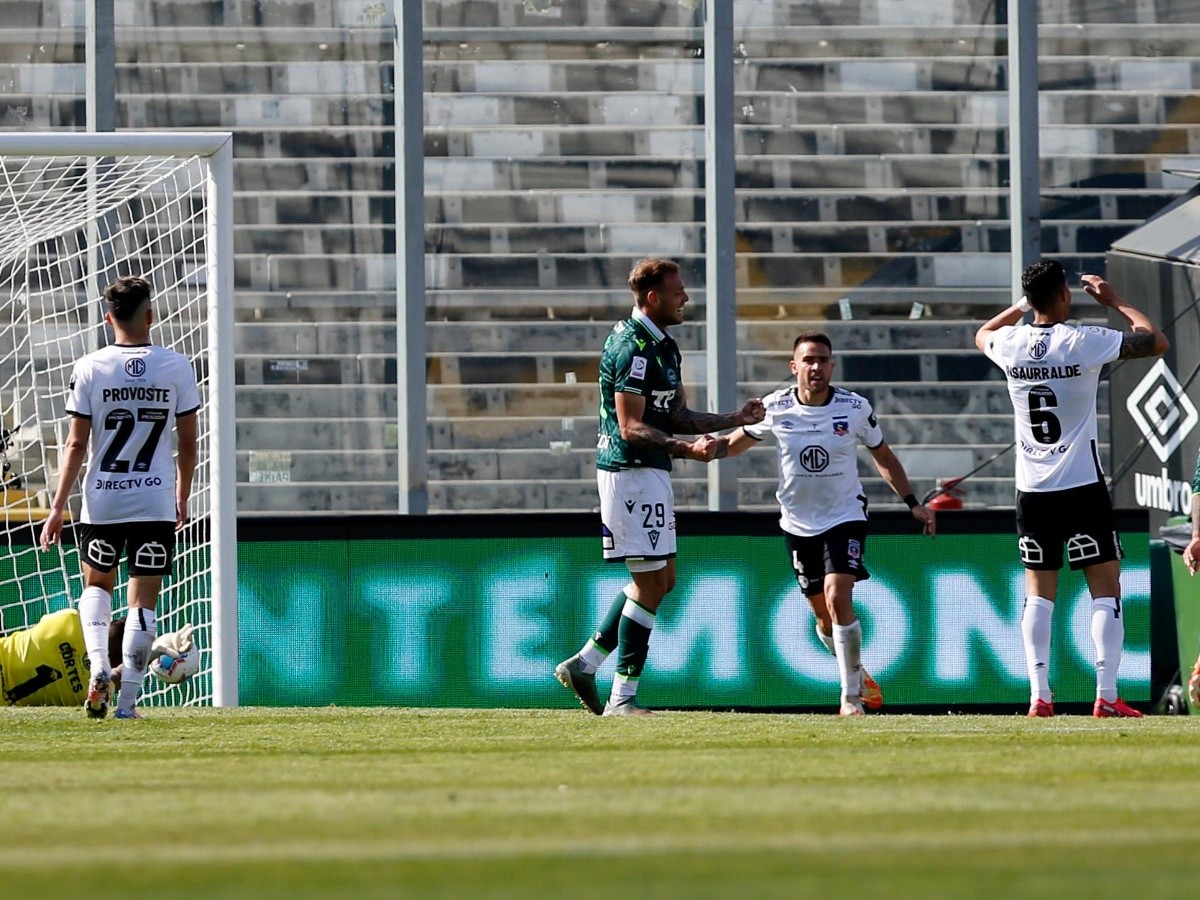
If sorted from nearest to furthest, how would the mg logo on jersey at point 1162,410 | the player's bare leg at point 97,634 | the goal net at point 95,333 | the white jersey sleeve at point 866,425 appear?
the player's bare leg at point 97,634 < the white jersey sleeve at point 866,425 < the goal net at point 95,333 < the mg logo on jersey at point 1162,410

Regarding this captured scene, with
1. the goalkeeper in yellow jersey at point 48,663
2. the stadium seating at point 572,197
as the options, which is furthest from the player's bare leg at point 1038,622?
Answer: the stadium seating at point 572,197

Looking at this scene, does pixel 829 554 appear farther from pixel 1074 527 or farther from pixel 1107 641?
pixel 1107 641

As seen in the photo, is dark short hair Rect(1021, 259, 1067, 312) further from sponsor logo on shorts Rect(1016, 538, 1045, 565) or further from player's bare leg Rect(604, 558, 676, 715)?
player's bare leg Rect(604, 558, 676, 715)

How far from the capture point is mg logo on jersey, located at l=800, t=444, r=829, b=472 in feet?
31.4

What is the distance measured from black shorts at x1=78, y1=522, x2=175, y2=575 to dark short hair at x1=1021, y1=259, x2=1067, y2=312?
3840mm

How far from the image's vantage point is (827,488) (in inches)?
375

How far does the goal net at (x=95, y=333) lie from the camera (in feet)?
33.6

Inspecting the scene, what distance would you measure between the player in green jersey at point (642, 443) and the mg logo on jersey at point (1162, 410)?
5.05m

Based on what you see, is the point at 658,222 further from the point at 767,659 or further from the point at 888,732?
the point at 888,732

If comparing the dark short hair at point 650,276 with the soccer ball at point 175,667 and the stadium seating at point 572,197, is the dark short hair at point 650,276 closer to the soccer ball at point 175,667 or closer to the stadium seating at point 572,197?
the soccer ball at point 175,667

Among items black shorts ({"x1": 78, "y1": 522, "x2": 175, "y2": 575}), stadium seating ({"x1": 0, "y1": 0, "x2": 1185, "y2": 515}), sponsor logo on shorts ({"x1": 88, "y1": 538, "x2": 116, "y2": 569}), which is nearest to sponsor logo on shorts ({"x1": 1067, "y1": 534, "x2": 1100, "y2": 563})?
black shorts ({"x1": 78, "y1": 522, "x2": 175, "y2": 575})

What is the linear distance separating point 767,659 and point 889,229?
13.9ft

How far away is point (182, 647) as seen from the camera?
32.6ft

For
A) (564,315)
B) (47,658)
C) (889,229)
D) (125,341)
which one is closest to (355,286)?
(564,315)
